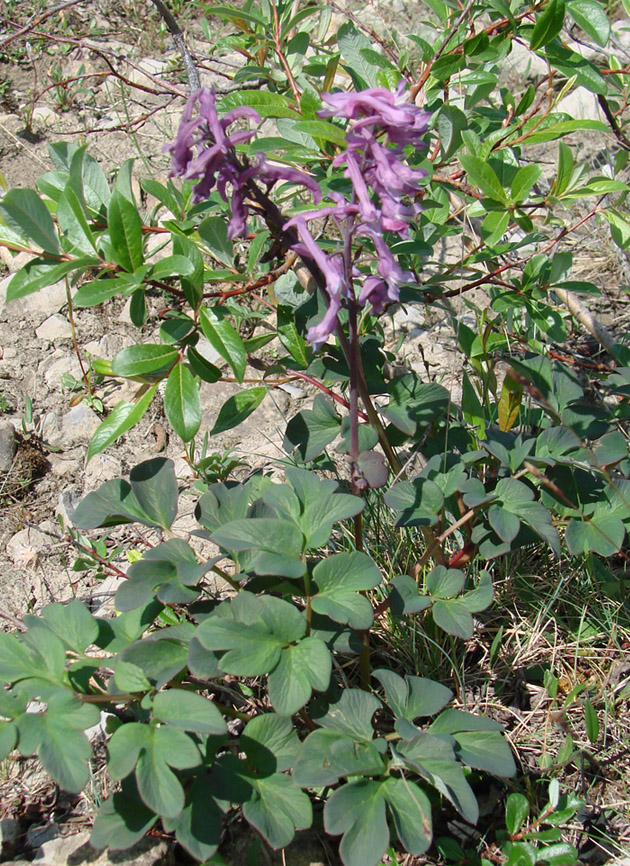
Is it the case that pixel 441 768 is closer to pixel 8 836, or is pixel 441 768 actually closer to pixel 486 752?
pixel 486 752

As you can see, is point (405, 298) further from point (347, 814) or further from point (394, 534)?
point (347, 814)

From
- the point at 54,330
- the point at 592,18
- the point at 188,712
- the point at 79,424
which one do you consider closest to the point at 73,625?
the point at 188,712

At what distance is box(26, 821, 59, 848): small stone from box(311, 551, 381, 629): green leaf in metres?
0.99

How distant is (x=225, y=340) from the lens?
67.1 inches

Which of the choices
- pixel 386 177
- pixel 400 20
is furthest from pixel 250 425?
pixel 400 20

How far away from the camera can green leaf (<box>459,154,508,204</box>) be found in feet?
5.85

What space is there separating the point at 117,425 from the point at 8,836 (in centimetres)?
110

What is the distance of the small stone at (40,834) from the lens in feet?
6.02

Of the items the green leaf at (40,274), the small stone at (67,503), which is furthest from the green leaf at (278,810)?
the small stone at (67,503)

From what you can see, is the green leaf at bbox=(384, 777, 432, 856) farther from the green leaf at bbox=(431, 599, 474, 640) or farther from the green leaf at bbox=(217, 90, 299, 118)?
the green leaf at bbox=(217, 90, 299, 118)

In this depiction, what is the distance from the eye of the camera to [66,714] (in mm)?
1356

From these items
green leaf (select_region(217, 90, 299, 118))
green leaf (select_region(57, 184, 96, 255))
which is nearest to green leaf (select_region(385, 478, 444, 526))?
green leaf (select_region(57, 184, 96, 255))

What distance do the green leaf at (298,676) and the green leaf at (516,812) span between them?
2.22 feet

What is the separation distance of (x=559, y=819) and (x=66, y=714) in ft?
3.83
